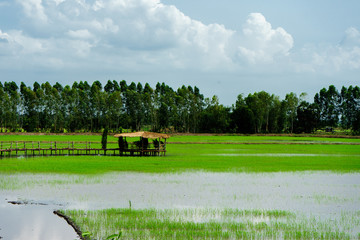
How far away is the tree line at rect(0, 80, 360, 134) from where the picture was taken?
117500mm

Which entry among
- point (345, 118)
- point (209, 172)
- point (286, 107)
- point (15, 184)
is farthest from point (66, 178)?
point (345, 118)

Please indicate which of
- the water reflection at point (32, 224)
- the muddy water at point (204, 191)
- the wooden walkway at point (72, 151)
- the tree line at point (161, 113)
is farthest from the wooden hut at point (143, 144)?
the tree line at point (161, 113)

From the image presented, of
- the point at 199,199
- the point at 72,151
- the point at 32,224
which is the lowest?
the point at 72,151

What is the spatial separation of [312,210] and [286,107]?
110m

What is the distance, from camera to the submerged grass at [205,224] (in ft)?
41.7

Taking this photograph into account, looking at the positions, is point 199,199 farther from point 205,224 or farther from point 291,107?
point 291,107

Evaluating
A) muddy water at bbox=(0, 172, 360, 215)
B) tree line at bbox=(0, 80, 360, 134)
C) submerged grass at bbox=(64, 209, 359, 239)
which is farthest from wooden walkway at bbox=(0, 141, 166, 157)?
tree line at bbox=(0, 80, 360, 134)

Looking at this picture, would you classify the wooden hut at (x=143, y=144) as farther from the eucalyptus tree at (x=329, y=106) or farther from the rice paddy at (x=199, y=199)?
the eucalyptus tree at (x=329, y=106)

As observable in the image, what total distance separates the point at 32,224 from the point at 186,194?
7452mm

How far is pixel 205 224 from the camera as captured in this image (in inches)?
548

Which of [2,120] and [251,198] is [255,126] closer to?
[2,120]

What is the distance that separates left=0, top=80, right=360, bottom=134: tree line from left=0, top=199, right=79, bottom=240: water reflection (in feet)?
329

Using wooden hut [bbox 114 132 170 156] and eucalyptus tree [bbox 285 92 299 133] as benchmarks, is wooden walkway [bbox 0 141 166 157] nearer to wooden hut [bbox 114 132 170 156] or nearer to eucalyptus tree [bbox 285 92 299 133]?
wooden hut [bbox 114 132 170 156]

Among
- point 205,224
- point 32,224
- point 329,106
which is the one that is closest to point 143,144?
point 32,224
